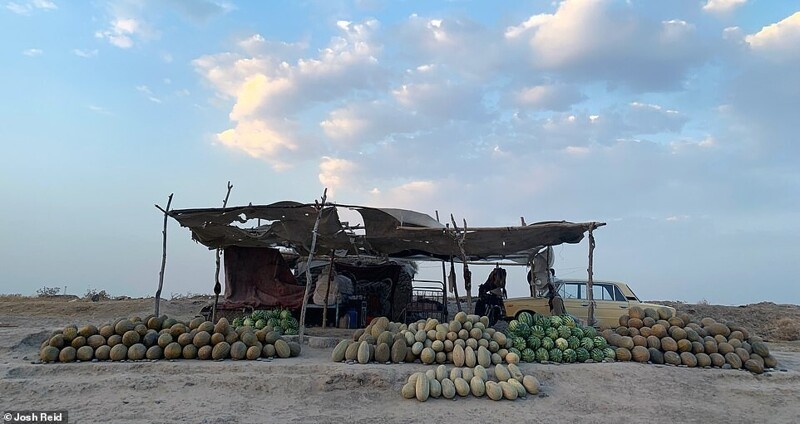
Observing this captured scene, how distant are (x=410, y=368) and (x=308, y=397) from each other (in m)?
1.50

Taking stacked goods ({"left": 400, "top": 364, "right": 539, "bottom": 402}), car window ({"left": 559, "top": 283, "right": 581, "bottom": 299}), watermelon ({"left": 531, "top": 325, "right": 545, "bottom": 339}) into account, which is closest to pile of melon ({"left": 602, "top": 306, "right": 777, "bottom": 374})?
watermelon ({"left": 531, "top": 325, "right": 545, "bottom": 339})

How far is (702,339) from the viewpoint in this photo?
8562mm

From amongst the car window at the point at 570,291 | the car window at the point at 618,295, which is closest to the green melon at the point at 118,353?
the car window at the point at 570,291

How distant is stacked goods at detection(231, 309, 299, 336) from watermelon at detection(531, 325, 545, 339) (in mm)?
5254

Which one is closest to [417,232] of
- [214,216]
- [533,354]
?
[533,354]

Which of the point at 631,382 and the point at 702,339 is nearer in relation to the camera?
the point at 631,382

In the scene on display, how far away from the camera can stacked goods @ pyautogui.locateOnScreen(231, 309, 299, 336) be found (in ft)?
37.6

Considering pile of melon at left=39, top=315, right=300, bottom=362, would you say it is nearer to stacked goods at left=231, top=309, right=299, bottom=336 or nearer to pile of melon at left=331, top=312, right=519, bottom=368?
pile of melon at left=331, top=312, right=519, bottom=368

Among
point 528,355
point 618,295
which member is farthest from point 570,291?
point 528,355

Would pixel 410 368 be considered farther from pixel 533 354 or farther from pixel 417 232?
pixel 417 232

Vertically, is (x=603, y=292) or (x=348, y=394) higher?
(x=603, y=292)

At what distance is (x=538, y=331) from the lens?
855 centimetres

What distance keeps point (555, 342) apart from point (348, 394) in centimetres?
Answer: 345

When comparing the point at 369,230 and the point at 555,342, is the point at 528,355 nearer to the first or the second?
the point at 555,342
